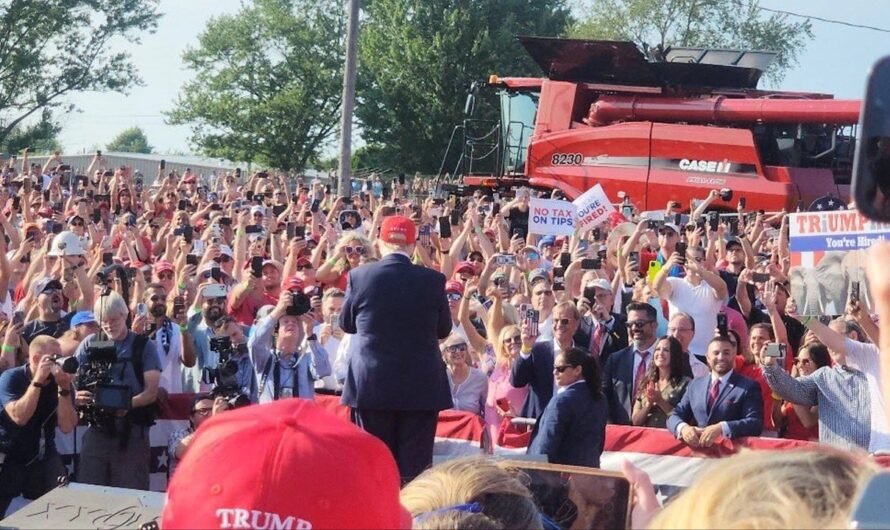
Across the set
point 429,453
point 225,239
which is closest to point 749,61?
point 225,239

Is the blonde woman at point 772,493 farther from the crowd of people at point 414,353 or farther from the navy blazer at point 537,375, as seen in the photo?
the navy blazer at point 537,375

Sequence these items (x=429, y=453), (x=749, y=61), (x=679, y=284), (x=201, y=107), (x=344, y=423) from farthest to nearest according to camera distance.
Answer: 1. (x=201, y=107)
2. (x=749, y=61)
3. (x=679, y=284)
4. (x=429, y=453)
5. (x=344, y=423)

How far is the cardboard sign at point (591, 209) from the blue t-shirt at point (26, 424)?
7.00 metres

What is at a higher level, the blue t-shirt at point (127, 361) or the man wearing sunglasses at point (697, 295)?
the man wearing sunglasses at point (697, 295)

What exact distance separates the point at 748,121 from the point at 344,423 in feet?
56.5

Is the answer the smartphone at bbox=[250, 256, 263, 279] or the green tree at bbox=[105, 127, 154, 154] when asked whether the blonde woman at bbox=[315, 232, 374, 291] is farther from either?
the green tree at bbox=[105, 127, 154, 154]

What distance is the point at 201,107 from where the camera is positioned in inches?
2096

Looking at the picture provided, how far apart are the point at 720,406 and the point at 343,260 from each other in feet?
12.8

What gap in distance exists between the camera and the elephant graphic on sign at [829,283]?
6.20m

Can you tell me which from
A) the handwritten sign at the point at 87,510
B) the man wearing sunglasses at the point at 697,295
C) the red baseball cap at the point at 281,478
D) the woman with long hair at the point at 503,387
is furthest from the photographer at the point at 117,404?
the red baseball cap at the point at 281,478

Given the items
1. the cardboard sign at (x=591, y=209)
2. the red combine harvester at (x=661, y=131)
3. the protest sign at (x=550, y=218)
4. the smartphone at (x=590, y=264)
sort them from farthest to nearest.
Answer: the red combine harvester at (x=661, y=131)
the cardboard sign at (x=591, y=209)
the protest sign at (x=550, y=218)
the smartphone at (x=590, y=264)

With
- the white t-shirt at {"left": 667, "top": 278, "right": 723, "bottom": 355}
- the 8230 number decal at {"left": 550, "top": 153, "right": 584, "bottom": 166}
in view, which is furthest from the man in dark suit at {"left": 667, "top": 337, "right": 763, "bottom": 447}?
the 8230 number decal at {"left": 550, "top": 153, "right": 584, "bottom": 166}

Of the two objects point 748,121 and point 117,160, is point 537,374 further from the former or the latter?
point 117,160

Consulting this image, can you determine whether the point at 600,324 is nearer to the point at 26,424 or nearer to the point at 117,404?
the point at 117,404
